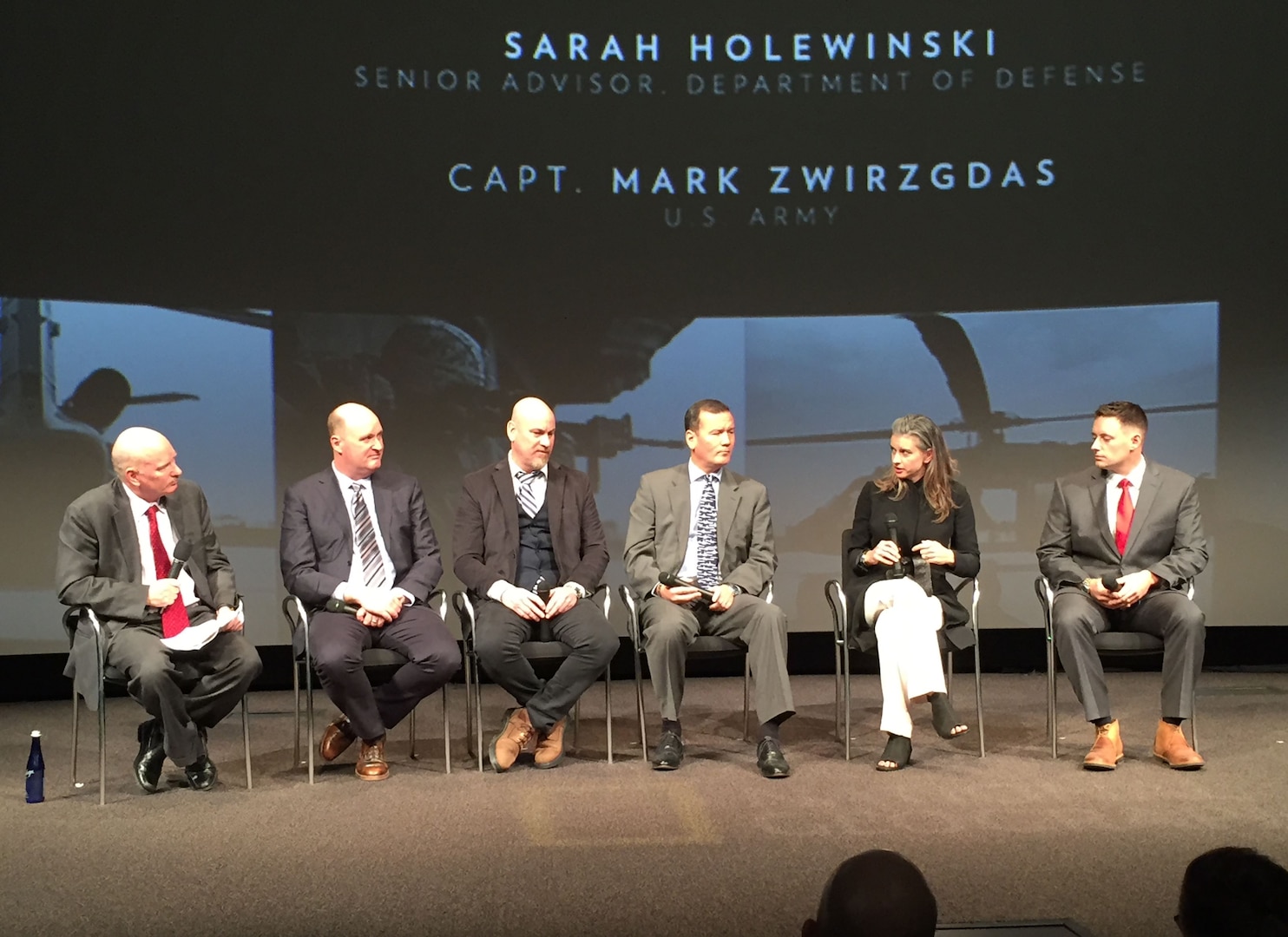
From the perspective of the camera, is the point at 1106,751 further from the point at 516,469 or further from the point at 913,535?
the point at 516,469

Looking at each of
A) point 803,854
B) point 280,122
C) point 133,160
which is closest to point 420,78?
point 280,122

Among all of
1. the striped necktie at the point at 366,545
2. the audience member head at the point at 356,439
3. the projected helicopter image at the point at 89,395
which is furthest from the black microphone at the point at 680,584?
the projected helicopter image at the point at 89,395

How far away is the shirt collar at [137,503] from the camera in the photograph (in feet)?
13.4

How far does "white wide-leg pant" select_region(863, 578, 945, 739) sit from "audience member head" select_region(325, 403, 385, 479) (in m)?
1.90

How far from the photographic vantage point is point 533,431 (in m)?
4.47

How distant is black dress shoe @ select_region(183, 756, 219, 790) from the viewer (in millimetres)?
3963

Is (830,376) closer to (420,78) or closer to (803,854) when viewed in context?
(420,78)

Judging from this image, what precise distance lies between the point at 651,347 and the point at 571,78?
1271 millimetres

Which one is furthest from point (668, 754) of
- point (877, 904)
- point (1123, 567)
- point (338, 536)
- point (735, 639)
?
point (877, 904)

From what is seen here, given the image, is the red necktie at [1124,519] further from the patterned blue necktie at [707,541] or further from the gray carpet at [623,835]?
the patterned blue necktie at [707,541]

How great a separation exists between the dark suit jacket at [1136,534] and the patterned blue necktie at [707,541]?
123cm

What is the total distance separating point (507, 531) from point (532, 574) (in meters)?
0.19

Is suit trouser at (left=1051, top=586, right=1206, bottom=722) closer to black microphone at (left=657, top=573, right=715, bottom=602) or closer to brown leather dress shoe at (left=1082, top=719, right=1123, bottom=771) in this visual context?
brown leather dress shoe at (left=1082, top=719, right=1123, bottom=771)

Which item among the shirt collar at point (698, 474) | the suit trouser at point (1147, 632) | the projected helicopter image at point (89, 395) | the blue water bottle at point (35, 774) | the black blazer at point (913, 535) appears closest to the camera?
the blue water bottle at point (35, 774)
